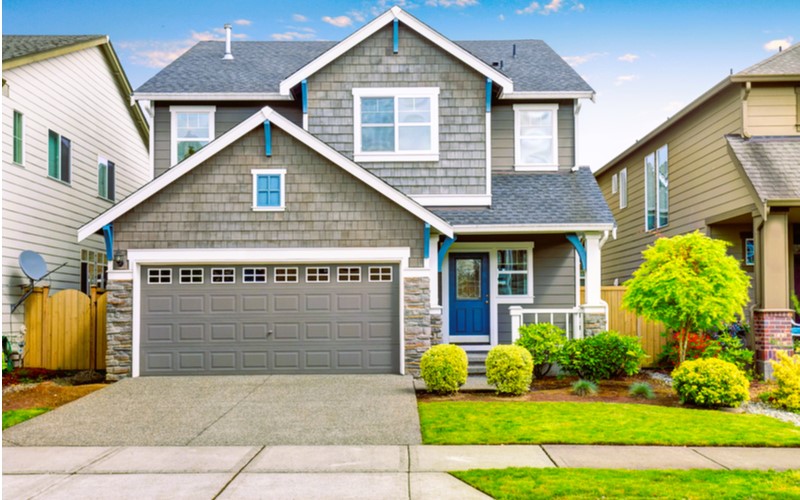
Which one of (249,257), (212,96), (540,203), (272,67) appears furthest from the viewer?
(272,67)

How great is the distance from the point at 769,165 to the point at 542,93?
5007 mm

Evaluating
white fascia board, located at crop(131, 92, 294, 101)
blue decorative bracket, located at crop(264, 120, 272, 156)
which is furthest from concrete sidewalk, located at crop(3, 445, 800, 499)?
white fascia board, located at crop(131, 92, 294, 101)

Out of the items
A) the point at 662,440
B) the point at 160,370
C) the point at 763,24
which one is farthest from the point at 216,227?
the point at 763,24

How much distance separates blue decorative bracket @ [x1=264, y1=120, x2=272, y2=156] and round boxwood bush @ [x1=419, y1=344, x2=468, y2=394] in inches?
199

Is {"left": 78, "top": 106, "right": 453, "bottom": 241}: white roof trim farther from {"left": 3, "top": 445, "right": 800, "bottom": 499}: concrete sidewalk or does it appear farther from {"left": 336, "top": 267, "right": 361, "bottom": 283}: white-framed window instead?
{"left": 3, "top": 445, "right": 800, "bottom": 499}: concrete sidewalk

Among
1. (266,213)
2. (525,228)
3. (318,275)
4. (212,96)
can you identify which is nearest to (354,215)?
(318,275)

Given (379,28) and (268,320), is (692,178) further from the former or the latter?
(268,320)

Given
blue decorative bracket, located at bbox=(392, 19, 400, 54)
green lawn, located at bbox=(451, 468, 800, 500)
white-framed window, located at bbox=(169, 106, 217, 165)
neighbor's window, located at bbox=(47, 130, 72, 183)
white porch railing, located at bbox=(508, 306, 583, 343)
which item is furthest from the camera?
neighbor's window, located at bbox=(47, 130, 72, 183)

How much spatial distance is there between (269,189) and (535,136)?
6610 millimetres

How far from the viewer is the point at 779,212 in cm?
1353

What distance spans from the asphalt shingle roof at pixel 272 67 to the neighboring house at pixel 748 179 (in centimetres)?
314

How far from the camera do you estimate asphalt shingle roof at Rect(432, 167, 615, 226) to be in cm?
1506

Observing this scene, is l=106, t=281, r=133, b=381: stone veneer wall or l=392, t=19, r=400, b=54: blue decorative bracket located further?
l=392, t=19, r=400, b=54: blue decorative bracket

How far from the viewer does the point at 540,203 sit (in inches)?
616
